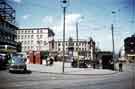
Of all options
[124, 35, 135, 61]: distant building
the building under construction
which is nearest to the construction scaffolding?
the building under construction

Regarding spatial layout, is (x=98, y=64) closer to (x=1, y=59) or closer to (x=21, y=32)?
(x=1, y=59)

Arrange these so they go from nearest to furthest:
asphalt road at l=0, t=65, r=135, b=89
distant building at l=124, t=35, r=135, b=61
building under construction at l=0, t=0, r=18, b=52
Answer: asphalt road at l=0, t=65, r=135, b=89
building under construction at l=0, t=0, r=18, b=52
distant building at l=124, t=35, r=135, b=61

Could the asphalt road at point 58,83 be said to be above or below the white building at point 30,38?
below

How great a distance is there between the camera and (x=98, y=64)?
1753 inches

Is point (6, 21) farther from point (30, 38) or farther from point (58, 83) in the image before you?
point (30, 38)

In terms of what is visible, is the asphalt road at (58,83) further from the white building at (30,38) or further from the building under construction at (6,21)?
the white building at (30,38)

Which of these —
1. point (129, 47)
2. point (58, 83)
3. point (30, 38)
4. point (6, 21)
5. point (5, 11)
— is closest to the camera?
point (58, 83)

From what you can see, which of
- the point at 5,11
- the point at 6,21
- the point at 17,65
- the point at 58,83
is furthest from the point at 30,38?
the point at 58,83

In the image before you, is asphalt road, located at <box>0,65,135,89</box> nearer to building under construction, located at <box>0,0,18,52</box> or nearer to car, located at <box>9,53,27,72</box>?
car, located at <box>9,53,27,72</box>

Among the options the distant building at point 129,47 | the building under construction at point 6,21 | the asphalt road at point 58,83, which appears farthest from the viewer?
the distant building at point 129,47

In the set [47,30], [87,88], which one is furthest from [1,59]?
[47,30]

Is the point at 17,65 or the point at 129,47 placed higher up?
the point at 129,47

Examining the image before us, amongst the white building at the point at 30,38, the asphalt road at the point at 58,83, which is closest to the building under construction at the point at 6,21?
the asphalt road at the point at 58,83

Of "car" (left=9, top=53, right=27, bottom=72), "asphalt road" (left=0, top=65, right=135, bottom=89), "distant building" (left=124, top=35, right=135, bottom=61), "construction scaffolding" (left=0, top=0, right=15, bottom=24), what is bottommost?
"asphalt road" (left=0, top=65, right=135, bottom=89)
